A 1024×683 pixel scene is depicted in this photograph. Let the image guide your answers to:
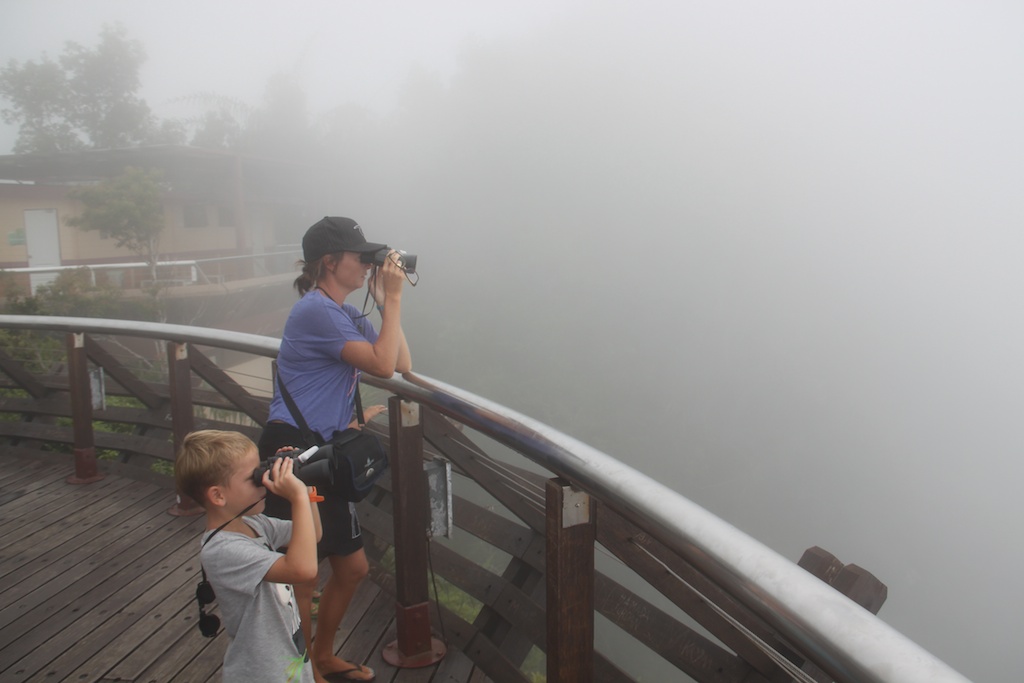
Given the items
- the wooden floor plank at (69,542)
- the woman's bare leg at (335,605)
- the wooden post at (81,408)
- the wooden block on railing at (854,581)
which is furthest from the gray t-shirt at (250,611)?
the wooden post at (81,408)

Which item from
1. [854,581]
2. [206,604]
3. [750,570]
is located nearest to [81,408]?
[206,604]

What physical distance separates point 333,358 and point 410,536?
1.53 ft

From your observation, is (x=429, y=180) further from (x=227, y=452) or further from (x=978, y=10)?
(x=978, y=10)

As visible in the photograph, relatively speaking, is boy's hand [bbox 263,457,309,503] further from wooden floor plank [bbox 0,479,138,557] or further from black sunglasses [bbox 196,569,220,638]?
wooden floor plank [bbox 0,479,138,557]

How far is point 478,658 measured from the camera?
5.57 feet

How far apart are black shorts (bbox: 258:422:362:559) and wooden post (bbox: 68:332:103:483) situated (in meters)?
1.90

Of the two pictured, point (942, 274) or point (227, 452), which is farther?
point (942, 274)

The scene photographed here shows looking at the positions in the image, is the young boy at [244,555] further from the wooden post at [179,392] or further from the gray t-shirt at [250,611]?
the wooden post at [179,392]

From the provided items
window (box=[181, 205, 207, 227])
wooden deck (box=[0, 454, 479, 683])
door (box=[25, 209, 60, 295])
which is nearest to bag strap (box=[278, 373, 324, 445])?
wooden deck (box=[0, 454, 479, 683])

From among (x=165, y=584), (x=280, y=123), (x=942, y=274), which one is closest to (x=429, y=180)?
(x=280, y=123)

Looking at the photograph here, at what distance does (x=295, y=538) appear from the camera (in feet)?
3.74

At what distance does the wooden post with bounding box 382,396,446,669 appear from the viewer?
1.69m

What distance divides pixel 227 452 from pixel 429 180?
224 feet

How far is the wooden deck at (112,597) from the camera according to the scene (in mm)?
1814
